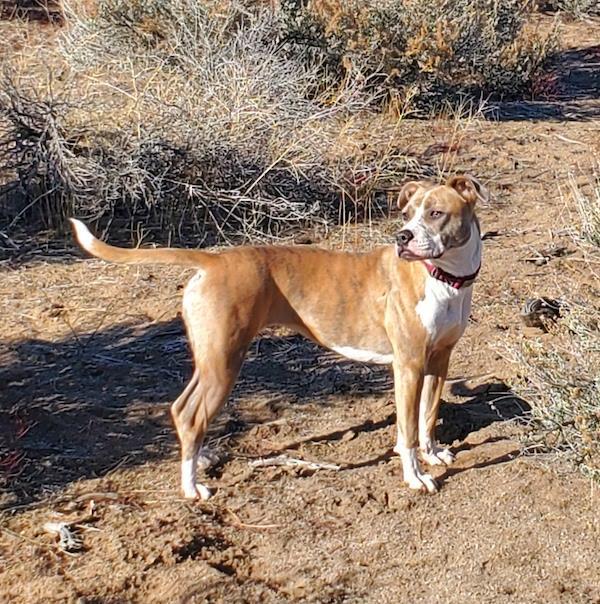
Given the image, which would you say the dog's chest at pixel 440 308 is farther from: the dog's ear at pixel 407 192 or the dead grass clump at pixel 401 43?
the dead grass clump at pixel 401 43

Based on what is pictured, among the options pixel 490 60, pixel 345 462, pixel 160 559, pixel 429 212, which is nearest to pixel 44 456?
pixel 160 559

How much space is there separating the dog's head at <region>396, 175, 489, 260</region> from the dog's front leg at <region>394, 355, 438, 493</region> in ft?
1.80

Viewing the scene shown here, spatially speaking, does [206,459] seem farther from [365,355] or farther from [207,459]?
[365,355]

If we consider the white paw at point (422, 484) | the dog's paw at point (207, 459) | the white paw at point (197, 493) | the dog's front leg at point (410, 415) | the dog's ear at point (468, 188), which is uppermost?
the dog's ear at point (468, 188)

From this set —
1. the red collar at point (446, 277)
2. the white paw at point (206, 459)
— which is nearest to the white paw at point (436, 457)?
the red collar at point (446, 277)

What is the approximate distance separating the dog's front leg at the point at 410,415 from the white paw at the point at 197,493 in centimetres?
89

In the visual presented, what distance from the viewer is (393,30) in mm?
10930

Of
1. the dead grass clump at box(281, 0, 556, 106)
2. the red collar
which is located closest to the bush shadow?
the dead grass clump at box(281, 0, 556, 106)

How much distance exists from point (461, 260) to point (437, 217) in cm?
22

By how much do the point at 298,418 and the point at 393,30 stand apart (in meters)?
5.96

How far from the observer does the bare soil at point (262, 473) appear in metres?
4.59

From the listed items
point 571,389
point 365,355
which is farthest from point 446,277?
point 571,389

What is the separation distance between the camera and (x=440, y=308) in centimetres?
510

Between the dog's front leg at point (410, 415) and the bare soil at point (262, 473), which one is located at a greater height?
the dog's front leg at point (410, 415)
